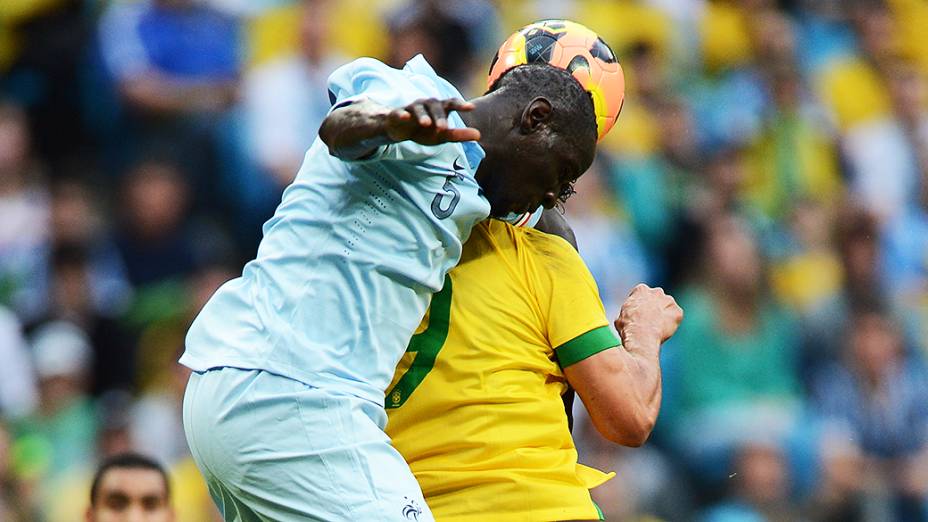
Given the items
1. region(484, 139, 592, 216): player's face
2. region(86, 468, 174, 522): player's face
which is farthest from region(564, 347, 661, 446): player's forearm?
region(86, 468, 174, 522): player's face

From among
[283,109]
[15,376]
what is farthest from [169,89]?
[15,376]

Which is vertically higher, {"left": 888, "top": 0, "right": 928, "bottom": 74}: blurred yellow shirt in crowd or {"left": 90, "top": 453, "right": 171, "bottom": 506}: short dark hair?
{"left": 888, "top": 0, "right": 928, "bottom": 74}: blurred yellow shirt in crowd

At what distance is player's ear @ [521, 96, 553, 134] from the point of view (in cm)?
371

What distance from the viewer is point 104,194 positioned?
8.52m

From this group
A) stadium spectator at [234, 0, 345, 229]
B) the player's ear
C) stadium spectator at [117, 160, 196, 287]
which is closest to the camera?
the player's ear

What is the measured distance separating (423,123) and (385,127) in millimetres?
105

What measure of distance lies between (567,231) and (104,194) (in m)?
4.67

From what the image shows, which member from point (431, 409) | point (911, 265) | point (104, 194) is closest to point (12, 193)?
point (104, 194)

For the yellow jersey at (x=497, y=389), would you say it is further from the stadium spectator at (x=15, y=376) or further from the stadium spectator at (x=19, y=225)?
the stadium spectator at (x=19, y=225)

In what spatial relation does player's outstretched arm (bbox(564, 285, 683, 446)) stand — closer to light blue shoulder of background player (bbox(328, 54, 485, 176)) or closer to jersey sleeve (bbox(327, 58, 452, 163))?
light blue shoulder of background player (bbox(328, 54, 485, 176))

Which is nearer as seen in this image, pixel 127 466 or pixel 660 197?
pixel 127 466

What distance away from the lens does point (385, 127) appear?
3258mm

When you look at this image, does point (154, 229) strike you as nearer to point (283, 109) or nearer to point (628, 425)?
point (283, 109)

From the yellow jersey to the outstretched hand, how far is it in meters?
0.67
